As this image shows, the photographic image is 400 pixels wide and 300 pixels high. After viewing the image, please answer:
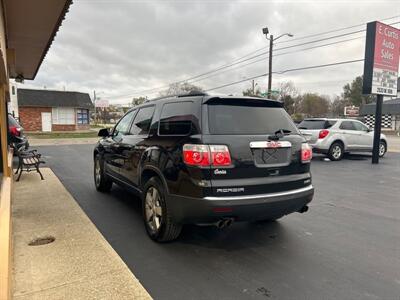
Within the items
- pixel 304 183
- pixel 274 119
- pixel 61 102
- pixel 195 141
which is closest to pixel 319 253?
pixel 304 183

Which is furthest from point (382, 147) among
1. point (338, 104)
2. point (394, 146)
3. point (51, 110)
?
point (338, 104)

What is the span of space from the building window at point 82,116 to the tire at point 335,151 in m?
30.6

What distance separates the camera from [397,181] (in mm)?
8891

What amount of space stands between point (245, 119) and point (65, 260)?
2627mm

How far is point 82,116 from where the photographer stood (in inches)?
1481

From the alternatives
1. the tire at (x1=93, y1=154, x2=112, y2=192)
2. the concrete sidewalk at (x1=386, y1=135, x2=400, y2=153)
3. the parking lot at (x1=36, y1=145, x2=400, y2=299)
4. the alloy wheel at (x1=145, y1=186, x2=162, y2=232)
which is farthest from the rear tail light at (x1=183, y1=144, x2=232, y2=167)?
the concrete sidewalk at (x1=386, y1=135, x2=400, y2=153)

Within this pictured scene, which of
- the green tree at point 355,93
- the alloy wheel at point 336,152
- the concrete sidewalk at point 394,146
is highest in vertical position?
the green tree at point 355,93

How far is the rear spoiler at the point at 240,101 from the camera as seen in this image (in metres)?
3.85

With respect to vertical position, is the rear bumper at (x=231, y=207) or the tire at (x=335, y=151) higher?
the rear bumper at (x=231, y=207)

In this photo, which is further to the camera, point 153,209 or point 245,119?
point 153,209

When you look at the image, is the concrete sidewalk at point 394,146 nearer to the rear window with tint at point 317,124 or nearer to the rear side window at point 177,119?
the rear window with tint at point 317,124

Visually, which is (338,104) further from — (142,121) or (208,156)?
(208,156)

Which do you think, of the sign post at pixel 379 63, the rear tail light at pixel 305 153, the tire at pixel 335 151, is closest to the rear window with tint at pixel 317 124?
the tire at pixel 335 151

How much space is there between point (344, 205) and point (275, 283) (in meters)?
3.65
